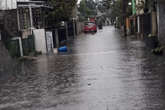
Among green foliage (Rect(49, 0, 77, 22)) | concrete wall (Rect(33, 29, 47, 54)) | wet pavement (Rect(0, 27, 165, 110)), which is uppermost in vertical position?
green foliage (Rect(49, 0, 77, 22))

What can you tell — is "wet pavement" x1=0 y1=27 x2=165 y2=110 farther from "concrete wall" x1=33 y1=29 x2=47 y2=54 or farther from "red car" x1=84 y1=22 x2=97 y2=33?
"red car" x1=84 y1=22 x2=97 y2=33

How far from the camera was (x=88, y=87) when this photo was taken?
1032 cm

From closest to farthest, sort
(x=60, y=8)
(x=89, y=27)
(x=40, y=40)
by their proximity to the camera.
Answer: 1. (x=40, y=40)
2. (x=60, y=8)
3. (x=89, y=27)

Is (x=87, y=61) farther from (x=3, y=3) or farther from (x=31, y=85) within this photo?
(x=3, y=3)

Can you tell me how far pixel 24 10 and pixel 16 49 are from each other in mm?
6723

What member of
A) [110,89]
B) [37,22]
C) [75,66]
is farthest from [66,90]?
[37,22]

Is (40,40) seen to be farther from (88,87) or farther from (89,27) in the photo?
(89,27)

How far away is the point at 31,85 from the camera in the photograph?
453 inches

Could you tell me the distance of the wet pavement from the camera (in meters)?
8.26

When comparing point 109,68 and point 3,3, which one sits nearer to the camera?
point 109,68

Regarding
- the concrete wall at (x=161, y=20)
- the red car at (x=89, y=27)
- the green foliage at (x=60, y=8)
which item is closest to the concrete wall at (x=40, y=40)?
the green foliage at (x=60, y=8)

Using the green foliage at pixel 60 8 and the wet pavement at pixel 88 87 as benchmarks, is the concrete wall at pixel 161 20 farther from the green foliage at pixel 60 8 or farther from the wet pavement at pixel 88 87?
the green foliage at pixel 60 8

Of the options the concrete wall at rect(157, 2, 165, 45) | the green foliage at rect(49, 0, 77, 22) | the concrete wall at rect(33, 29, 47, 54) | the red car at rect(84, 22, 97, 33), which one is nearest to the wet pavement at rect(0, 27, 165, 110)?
the concrete wall at rect(157, 2, 165, 45)

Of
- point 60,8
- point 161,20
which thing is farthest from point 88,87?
point 60,8
